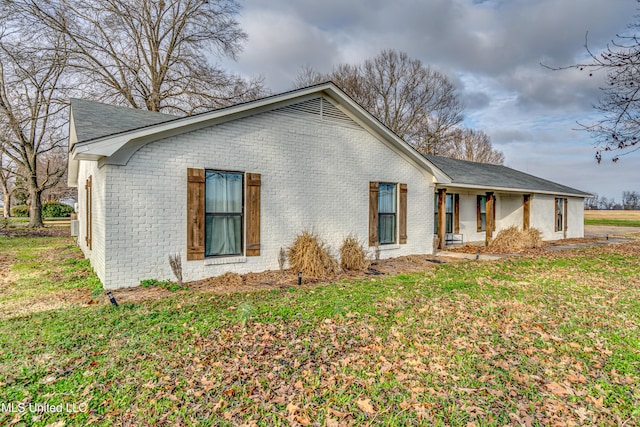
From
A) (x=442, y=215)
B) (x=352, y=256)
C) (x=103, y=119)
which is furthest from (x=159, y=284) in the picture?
(x=442, y=215)

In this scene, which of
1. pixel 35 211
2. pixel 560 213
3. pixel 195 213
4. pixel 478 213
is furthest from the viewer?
pixel 35 211

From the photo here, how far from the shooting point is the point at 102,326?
15.2 ft

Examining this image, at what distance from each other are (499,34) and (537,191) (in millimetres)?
10947

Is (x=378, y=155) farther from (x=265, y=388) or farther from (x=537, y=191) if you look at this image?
(x=537, y=191)

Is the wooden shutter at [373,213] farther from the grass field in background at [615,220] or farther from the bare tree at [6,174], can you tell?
the grass field in background at [615,220]

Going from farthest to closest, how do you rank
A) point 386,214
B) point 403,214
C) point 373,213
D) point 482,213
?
point 482,213 < point 403,214 < point 386,214 < point 373,213

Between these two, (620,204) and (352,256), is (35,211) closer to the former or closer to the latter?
(352,256)

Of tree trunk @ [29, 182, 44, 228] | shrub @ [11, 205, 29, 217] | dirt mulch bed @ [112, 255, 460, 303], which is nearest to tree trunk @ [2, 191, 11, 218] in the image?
shrub @ [11, 205, 29, 217]

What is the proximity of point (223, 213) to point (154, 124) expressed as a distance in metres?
2.28

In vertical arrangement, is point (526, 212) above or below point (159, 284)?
above

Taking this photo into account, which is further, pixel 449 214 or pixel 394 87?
pixel 394 87

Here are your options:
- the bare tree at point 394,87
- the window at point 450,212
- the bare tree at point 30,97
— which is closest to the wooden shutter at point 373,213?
the window at point 450,212

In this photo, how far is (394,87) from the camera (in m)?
28.5

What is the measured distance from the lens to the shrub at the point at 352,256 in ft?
29.2
